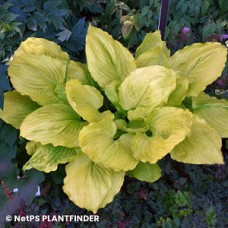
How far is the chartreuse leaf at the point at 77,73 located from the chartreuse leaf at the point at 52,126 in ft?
0.45

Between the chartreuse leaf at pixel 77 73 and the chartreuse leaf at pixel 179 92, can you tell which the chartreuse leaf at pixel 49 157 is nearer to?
the chartreuse leaf at pixel 77 73

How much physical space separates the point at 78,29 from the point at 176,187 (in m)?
0.79

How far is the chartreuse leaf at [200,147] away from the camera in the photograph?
143cm

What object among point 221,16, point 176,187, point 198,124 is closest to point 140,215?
point 176,187

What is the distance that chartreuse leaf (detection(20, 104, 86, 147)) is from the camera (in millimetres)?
1440

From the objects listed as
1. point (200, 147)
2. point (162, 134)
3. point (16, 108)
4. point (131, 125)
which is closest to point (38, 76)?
point (16, 108)

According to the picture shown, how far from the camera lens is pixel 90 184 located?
1.42 meters

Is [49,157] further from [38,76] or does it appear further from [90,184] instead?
[38,76]

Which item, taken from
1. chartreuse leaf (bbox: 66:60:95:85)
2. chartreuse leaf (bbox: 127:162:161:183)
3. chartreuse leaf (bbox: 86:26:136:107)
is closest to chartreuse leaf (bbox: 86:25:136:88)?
chartreuse leaf (bbox: 86:26:136:107)

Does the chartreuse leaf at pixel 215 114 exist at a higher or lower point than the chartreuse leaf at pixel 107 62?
lower

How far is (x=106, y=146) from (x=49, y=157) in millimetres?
227

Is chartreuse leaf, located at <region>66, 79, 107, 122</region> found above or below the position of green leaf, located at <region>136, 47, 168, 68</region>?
below

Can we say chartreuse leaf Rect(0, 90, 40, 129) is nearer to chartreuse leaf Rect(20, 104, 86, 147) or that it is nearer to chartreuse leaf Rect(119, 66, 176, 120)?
chartreuse leaf Rect(20, 104, 86, 147)

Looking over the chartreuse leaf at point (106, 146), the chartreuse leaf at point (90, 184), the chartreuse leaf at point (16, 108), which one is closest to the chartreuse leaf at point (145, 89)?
the chartreuse leaf at point (106, 146)
